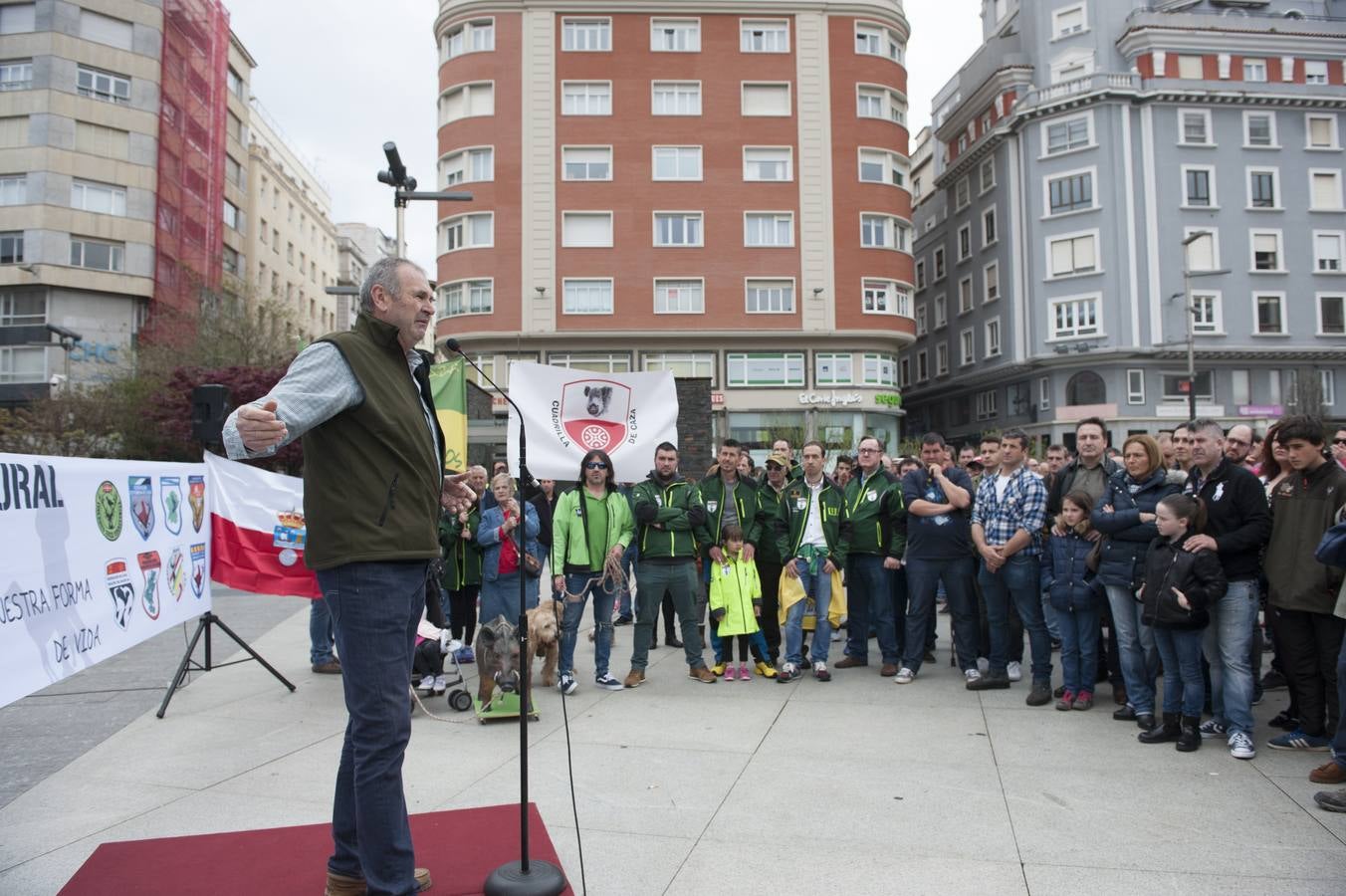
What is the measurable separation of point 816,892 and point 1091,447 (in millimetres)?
4681

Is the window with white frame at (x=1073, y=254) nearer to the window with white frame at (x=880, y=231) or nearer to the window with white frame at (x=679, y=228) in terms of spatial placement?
the window with white frame at (x=880, y=231)

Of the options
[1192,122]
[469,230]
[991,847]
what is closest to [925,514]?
[991,847]

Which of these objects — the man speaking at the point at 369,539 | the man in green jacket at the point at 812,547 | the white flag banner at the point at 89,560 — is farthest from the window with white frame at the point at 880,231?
the man speaking at the point at 369,539

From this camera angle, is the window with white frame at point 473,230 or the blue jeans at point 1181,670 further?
the window with white frame at point 473,230

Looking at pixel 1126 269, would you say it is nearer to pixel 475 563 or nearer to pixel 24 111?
pixel 475 563

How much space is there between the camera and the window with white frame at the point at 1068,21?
43312mm

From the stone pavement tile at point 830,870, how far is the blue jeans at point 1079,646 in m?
3.38

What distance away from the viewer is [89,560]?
547 cm

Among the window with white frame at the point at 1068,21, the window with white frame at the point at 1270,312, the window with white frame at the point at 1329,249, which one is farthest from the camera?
the window with white frame at the point at 1068,21

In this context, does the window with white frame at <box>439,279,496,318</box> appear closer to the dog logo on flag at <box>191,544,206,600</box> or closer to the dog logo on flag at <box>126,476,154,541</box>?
the dog logo on flag at <box>191,544,206,600</box>

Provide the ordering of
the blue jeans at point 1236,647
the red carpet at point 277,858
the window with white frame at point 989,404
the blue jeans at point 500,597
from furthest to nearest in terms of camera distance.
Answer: the window with white frame at point 989,404 → the blue jeans at point 500,597 → the blue jeans at point 1236,647 → the red carpet at point 277,858

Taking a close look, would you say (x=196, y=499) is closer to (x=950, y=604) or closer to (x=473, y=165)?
(x=950, y=604)

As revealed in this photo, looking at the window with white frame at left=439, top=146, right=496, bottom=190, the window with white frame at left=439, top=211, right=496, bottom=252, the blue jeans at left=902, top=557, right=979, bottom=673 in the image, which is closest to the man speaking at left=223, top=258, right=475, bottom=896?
the blue jeans at left=902, top=557, right=979, bottom=673

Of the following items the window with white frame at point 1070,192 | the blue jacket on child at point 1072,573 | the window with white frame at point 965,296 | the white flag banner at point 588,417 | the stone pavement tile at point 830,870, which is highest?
the window with white frame at point 1070,192
